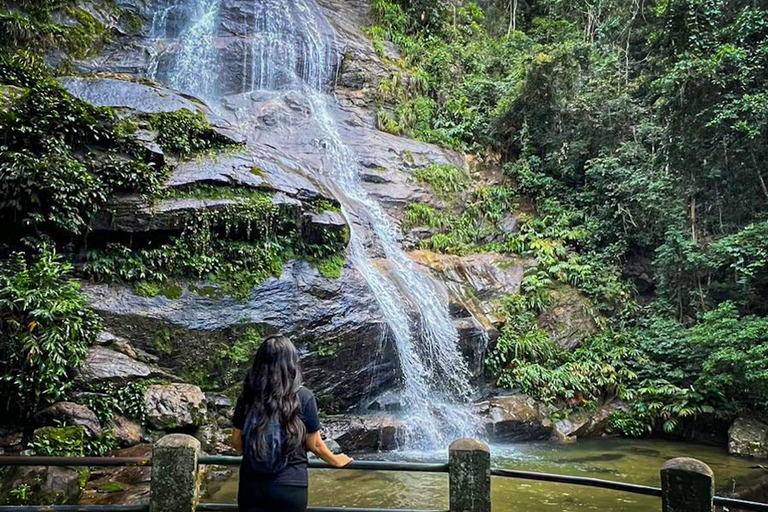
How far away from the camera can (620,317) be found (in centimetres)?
1515

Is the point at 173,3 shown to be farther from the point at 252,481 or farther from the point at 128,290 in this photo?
the point at 252,481

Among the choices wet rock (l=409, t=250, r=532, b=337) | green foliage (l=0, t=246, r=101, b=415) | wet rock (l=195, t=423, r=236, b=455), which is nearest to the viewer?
green foliage (l=0, t=246, r=101, b=415)

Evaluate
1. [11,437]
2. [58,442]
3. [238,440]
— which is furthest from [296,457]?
[11,437]

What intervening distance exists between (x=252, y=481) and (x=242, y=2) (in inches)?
846

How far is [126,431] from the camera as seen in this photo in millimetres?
7652

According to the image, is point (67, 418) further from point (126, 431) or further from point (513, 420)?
point (513, 420)

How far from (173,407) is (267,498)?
19.4ft

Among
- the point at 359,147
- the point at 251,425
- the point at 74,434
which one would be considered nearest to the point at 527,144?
the point at 359,147

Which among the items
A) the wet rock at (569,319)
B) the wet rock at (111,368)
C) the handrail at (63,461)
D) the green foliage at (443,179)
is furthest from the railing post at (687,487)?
the green foliage at (443,179)

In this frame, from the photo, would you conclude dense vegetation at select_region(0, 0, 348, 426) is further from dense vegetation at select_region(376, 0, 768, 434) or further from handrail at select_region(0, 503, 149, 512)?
dense vegetation at select_region(376, 0, 768, 434)

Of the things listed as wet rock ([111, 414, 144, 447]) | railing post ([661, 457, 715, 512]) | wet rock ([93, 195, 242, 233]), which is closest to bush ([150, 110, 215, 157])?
wet rock ([93, 195, 242, 233])

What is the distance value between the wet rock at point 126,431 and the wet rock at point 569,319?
33.6 feet

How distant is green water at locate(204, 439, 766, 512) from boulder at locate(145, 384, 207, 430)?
109 cm

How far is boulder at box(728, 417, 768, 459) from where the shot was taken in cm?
1059
